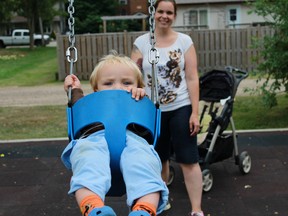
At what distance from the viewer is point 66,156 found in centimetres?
277

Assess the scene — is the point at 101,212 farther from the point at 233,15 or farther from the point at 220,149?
the point at 233,15

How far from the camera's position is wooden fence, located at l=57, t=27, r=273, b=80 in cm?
1470

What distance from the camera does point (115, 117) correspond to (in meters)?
2.73

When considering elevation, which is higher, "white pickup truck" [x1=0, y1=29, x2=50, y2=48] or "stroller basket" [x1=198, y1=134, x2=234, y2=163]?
"white pickup truck" [x1=0, y1=29, x2=50, y2=48]

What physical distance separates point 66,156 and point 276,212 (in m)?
2.06

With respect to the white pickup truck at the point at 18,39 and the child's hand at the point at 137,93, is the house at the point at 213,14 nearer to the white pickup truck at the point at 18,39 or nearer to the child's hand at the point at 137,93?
the white pickup truck at the point at 18,39

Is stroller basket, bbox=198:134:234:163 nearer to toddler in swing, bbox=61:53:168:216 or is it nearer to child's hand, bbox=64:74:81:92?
child's hand, bbox=64:74:81:92

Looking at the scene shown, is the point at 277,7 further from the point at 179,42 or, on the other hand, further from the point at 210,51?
the point at 210,51

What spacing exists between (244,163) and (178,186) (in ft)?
2.48

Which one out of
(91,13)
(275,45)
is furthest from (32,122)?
(91,13)

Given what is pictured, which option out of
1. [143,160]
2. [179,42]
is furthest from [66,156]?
[179,42]

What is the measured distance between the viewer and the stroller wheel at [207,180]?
4.42 metres

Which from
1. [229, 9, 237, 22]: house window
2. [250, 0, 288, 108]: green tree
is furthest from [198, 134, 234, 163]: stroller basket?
[229, 9, 237, 22]: house window

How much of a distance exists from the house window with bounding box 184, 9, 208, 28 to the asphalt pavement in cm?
2363
